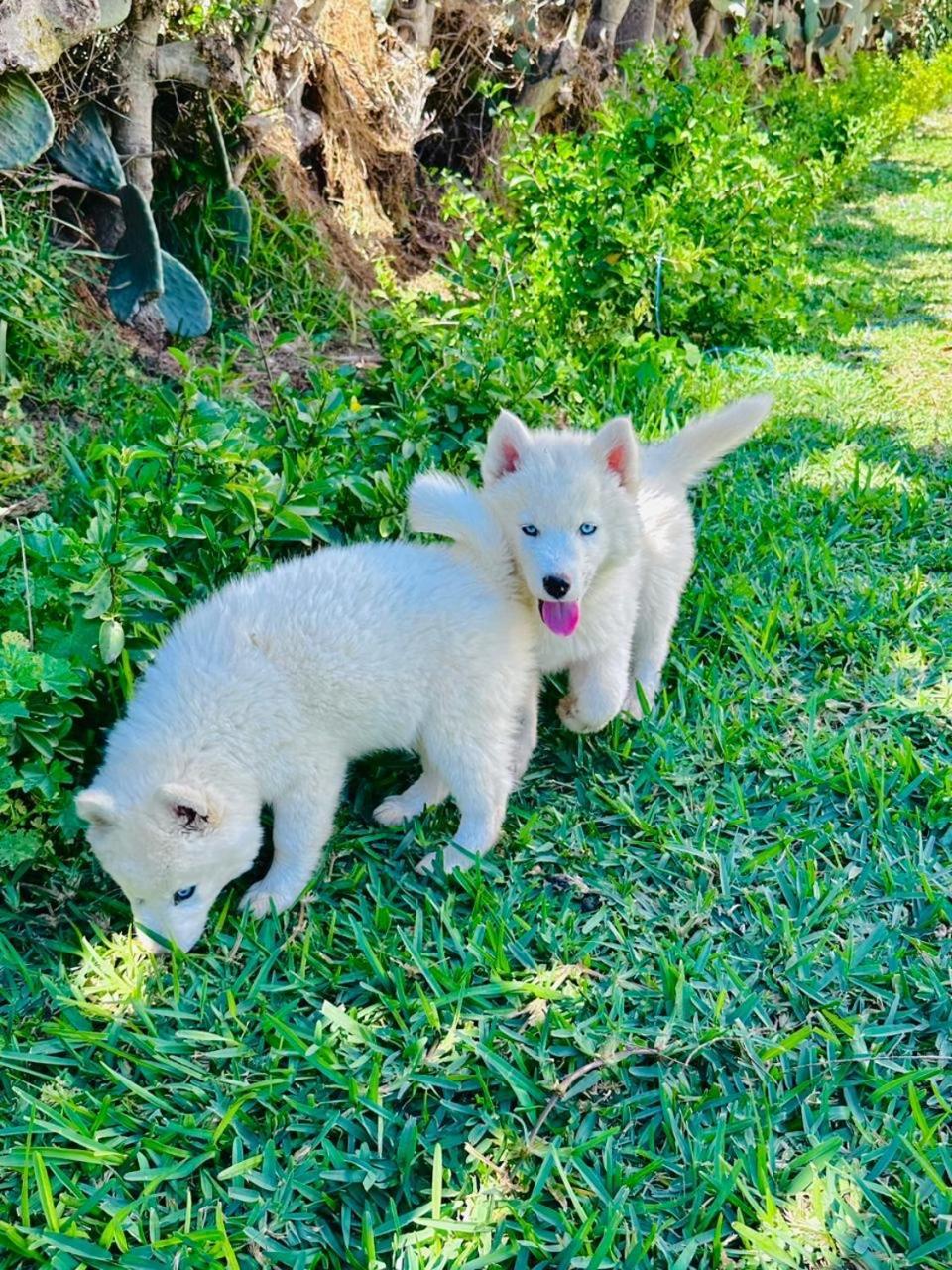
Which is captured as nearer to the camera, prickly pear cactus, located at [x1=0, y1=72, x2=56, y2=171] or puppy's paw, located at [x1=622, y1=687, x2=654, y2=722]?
puppy's paw, located at [x1=622, y1=687, x2=654, y2=722]

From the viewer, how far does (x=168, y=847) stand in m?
2.13

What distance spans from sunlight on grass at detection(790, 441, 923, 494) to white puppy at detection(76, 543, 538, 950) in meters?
2.08

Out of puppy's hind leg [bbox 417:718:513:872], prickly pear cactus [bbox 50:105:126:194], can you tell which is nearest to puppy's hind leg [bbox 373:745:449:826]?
puppy's hind leg [bbox 417:718:513:872]

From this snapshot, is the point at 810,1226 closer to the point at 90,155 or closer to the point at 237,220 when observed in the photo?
the point at 90,155

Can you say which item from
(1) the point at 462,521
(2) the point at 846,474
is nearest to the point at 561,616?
(1) the point at 462,521

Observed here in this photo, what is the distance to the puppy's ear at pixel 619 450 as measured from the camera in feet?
8.52

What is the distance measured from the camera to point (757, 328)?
226 inches

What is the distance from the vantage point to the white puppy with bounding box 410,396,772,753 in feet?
8.29

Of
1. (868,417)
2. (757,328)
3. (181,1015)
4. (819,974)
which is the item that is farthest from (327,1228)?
(757,328)

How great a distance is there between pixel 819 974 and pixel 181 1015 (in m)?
1.29

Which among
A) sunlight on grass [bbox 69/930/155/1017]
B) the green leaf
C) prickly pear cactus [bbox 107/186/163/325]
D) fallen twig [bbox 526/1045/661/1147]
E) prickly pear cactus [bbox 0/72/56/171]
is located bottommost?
sunlight on grass [bbox 69/930/155/1017]

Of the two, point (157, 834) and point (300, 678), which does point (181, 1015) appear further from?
point (300, 678)

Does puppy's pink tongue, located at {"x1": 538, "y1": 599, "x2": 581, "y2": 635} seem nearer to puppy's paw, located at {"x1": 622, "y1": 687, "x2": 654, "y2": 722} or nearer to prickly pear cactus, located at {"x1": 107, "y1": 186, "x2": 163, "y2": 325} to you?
puppy's paw, located at {"x1": 622, "y1": 687, "x2": 654, "y2": 722}

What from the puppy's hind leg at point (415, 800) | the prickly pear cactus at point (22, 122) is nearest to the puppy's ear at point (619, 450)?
the puppy's hind leg at point (415, 800)
